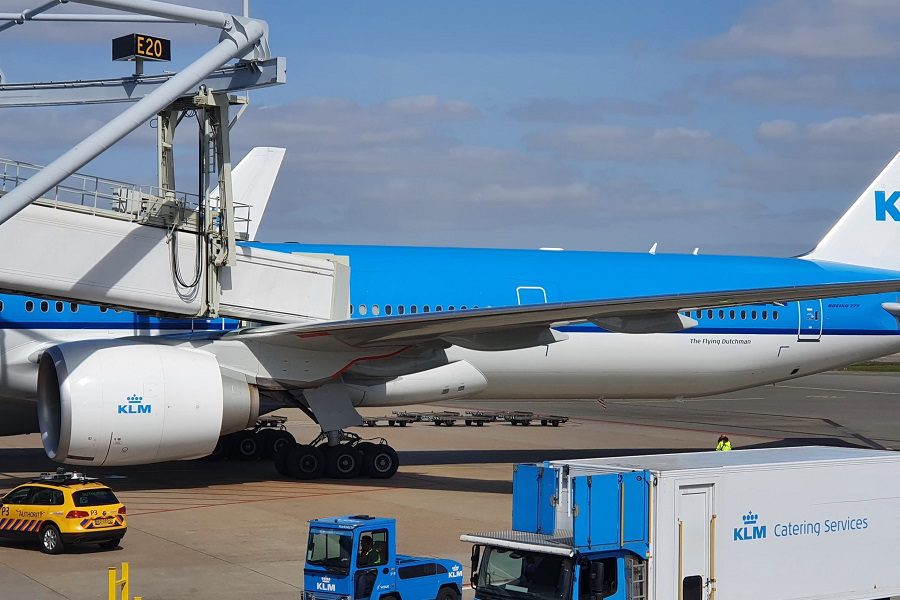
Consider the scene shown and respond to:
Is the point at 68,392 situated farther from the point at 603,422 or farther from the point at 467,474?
the point at 603,422

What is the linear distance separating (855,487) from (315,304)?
1278cm

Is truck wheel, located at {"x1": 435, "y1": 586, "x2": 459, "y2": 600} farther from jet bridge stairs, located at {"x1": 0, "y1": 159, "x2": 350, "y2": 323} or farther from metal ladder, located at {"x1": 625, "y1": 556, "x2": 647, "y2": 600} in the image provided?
jet bridge stairs, located at {"x1": 0, "y1": 159, "x2": 350, "y2": 323}

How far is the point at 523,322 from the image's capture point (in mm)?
20297

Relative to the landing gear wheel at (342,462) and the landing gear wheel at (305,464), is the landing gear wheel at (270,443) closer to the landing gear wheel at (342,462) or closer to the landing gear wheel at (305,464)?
the landing gear wheel at (305,464)

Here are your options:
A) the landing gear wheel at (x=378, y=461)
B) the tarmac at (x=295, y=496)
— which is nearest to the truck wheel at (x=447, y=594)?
the tarmac at (x=295, y=496)

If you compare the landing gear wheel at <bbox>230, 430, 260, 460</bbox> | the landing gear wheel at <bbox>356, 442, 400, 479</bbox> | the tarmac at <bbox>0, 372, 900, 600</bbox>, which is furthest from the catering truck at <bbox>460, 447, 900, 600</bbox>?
the landing gear wheel at <bbox>230, 430, 260, 460</bbox>

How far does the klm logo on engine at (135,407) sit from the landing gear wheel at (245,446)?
277 inches

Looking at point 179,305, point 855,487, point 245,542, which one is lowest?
point 245,542

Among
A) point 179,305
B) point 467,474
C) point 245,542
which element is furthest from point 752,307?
point 245,542

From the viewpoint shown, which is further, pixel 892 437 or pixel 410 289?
pixel 892 437

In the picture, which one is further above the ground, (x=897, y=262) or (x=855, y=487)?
(x=897, y=262)

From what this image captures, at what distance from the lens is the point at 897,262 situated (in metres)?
29.9

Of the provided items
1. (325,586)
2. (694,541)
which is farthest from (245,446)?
(694,541)

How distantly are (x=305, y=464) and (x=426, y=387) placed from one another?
9.41 ft
